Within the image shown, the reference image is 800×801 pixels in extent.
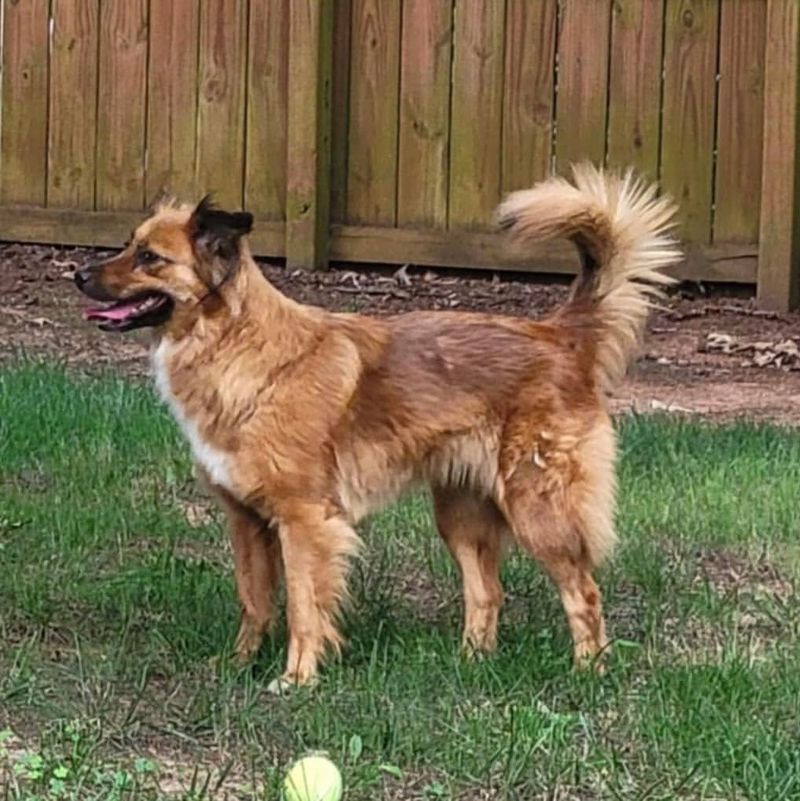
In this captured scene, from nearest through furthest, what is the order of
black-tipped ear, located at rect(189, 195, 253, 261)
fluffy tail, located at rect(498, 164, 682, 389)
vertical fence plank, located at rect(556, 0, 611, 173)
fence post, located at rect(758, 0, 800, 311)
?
black-tipped ear, located at rect(189, 195, 253, 261), fluffy tail, located at rect(498, 164, 682, 389), fence post, located at rect(758, 0, 800, 311), vertical fence plank, located at rect(556, 0, 611, 173)

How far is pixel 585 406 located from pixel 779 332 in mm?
5322

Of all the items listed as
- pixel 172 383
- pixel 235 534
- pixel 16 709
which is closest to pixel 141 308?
pixel 172 383

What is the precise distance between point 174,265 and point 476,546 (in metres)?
1.31

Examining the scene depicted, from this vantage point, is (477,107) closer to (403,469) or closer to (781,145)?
(781,145)

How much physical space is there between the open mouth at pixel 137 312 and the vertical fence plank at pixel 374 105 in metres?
6.38

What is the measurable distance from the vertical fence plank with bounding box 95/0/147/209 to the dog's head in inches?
267

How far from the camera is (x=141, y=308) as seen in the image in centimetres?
554

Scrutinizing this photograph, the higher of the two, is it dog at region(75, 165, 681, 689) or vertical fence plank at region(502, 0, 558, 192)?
vertical fence plank at region(502, 0, 558, 192)

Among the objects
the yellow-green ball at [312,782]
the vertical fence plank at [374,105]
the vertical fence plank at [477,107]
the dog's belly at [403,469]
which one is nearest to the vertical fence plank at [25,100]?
the vertical fence plank at [374,105]

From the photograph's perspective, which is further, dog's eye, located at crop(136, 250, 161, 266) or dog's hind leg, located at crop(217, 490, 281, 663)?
dog's hind leg, located at crop(217, 490, 281, 663)

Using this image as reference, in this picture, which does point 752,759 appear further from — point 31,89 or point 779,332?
point 31,89

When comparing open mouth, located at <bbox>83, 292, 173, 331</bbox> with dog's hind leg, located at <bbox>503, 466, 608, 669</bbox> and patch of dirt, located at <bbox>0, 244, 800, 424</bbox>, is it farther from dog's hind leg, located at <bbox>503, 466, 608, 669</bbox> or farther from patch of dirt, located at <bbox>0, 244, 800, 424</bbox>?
patch of dirt, located at <bbox>0, 244, 800, 424</bbox>

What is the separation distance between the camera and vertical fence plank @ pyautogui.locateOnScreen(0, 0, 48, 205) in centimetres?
1246

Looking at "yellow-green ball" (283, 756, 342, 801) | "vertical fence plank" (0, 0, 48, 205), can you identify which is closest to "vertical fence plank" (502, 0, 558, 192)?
"vertical fence plank" (0, 0, 48, 205)
